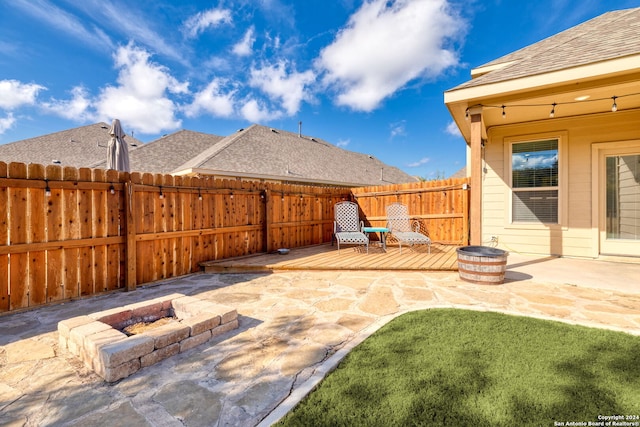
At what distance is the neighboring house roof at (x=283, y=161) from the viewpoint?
10734mm

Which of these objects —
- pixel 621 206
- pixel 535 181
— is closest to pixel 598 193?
pixel 621 206

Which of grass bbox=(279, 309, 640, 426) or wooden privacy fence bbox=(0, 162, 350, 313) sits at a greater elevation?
wooden privacy fence bbox=(0, 162, 350, 313)

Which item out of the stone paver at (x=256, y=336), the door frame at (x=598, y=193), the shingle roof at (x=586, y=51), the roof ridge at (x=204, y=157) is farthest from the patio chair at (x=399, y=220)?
the roof ridge at (x=204, y=157)

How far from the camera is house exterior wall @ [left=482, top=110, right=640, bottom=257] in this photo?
557 centimetres

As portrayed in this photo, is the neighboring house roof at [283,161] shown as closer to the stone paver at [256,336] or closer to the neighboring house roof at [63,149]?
the neighboring house roof at [63,149]

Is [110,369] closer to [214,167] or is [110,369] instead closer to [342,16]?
[214,167]

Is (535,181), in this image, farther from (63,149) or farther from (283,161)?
(63,149)

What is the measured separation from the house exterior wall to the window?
4.4 inches

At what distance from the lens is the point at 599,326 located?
266cm

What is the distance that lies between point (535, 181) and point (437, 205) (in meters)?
2.16

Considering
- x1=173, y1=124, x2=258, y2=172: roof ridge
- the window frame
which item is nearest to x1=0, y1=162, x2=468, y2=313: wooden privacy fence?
the window frame

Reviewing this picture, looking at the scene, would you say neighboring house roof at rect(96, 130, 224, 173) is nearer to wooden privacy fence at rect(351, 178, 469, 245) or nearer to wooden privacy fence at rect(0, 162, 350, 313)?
wooden privacy fence at rect(0, 162, 350, 313)

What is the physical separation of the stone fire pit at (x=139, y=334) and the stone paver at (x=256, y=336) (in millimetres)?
71

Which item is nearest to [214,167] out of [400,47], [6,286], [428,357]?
[6,286]
